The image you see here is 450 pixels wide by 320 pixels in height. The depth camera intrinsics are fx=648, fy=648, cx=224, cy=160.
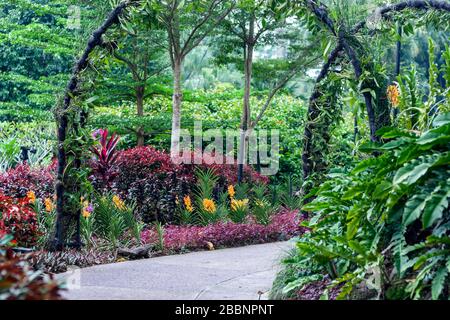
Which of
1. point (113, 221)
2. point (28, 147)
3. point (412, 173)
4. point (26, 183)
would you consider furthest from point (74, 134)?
point (28, 147)

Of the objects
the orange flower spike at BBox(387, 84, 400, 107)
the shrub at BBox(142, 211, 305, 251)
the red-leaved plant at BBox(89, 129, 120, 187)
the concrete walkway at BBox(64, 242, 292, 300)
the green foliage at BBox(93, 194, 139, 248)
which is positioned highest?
the orange flower spike at BBox(387, 84, 400, 107)

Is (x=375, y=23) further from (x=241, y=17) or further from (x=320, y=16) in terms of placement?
(x=241, y=17)

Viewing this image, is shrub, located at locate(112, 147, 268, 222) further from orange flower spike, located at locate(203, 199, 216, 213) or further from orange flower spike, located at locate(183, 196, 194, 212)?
orange flower spike, located at locate(203, 199, 216, 213)

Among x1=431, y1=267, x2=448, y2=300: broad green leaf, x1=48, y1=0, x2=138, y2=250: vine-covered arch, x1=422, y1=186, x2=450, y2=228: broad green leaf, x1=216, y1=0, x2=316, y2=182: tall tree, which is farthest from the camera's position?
x1=216, y1=0, x2=316, y2=182: tall tree

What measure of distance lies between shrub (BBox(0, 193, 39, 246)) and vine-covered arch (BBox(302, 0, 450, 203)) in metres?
3.20

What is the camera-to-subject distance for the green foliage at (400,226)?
4.43m

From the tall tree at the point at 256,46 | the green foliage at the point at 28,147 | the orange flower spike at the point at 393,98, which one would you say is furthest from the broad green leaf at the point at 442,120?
the green foliage at the point at 28,147

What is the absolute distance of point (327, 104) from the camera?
296 inches

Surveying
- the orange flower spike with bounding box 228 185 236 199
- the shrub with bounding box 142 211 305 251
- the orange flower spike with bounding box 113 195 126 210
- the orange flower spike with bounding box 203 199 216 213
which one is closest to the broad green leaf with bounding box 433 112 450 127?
→ the shrub with bounding box 142 211 305 251

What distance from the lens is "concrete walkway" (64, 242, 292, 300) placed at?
19.2 ft

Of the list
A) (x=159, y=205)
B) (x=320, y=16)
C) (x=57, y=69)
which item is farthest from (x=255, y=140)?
(x=57, y=69)

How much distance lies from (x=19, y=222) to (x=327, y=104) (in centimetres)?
376

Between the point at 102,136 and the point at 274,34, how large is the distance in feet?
16.5
